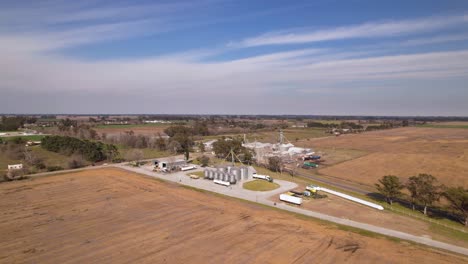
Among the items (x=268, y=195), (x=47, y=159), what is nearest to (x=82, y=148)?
(x=47, y=159)

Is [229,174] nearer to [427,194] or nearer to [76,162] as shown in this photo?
[427,194]

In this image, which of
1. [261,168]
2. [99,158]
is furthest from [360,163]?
[99,158]

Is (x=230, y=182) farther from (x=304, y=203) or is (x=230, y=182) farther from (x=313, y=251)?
(x=313, y=251)

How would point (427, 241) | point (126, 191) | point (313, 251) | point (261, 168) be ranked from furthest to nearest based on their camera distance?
point (261, 168), point (126, 191), point (427, 241), point (313, 251)

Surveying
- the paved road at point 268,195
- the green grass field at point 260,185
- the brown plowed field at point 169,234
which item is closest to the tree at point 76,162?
the paved road at point 268,195

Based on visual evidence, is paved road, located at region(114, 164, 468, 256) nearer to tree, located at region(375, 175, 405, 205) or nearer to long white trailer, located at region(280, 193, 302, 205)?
long white trailer, located at region(280, 193, 302, 205)
